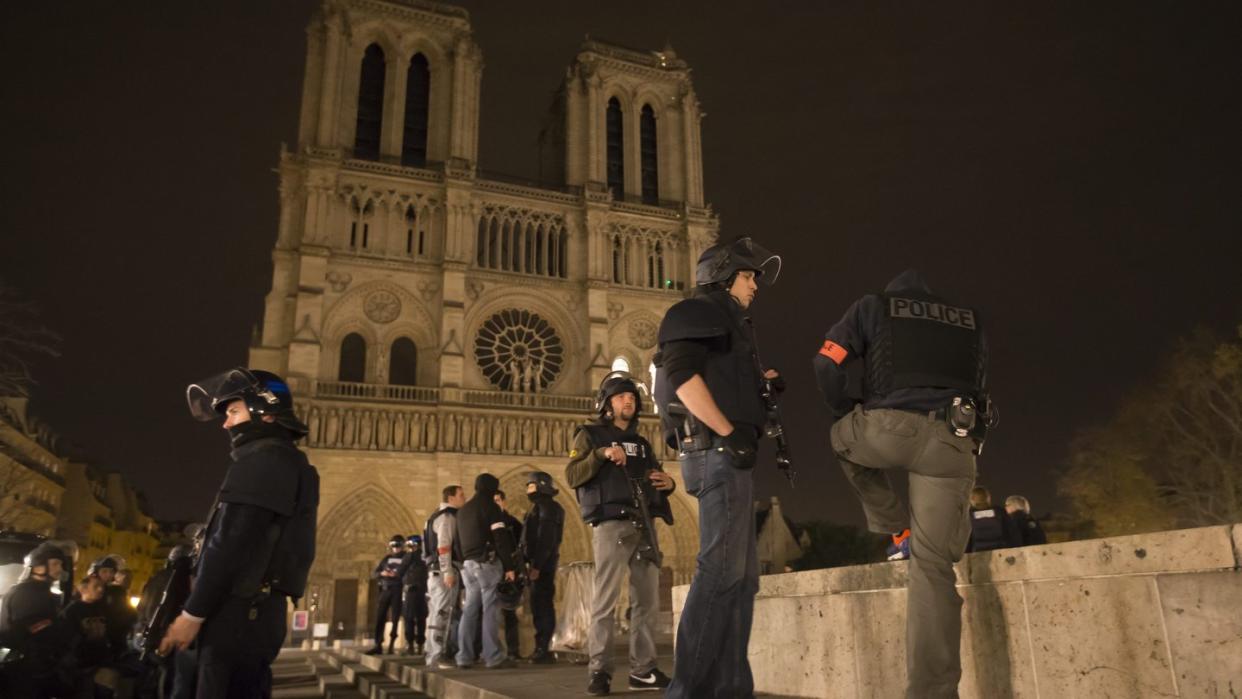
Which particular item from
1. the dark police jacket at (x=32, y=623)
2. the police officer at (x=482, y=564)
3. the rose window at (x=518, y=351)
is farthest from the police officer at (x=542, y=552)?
the rose window at (x=518, y=351)

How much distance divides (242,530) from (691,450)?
155 cm

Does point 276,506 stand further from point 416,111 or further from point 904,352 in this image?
point 416,111

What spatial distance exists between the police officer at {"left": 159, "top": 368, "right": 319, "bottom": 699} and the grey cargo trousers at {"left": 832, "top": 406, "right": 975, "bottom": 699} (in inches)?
79.2

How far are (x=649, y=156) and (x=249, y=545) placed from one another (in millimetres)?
30237

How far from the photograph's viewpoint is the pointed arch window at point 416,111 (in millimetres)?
28219

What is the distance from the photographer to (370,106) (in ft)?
92.1

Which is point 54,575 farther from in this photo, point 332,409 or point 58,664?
point 332,409

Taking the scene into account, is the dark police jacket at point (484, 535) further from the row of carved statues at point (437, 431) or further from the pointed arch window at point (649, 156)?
the pointed arch window at point (649, 156)

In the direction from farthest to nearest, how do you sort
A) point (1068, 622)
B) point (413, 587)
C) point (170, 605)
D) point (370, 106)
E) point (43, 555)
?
point (370, 106) < point (413, 587) < point (43, 555) < point (170, 605) < point (1068, 622)

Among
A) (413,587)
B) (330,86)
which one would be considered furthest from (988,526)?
(330,86)

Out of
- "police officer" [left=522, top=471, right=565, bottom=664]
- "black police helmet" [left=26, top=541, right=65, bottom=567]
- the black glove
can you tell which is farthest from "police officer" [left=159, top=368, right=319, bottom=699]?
"police officer" [left=522, top=471, right=565, bottom=664]

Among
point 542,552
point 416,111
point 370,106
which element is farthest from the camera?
point 416,111

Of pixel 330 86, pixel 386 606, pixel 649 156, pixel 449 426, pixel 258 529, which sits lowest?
pixel 386 606

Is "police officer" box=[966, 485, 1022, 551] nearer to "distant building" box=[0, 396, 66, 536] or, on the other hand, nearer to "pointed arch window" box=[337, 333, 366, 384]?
"pointed arch window" box=[337, 333, 366, 384]
